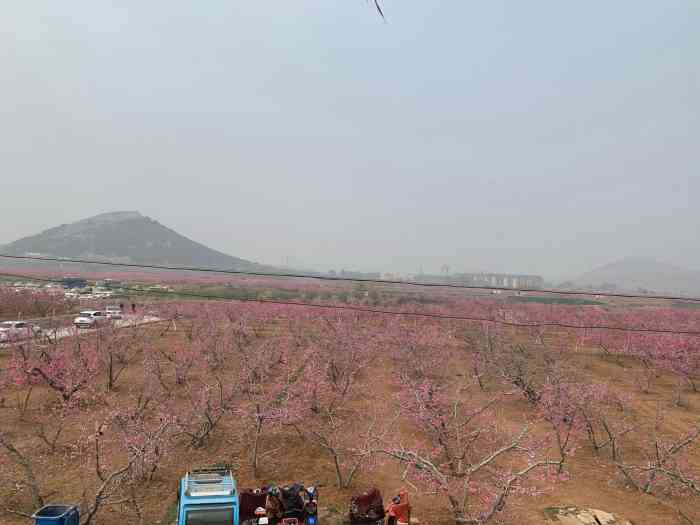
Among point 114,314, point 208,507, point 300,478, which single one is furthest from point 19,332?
point 208,507

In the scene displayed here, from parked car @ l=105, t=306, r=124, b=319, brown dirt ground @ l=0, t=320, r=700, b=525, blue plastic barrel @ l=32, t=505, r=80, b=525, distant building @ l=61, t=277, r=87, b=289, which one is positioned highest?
distant building @ l=61, t=277, r=87, b=289

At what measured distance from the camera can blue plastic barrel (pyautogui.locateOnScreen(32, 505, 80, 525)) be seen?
24.4ft

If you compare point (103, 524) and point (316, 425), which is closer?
point (103, 524)

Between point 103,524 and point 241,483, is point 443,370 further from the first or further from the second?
point 103,524

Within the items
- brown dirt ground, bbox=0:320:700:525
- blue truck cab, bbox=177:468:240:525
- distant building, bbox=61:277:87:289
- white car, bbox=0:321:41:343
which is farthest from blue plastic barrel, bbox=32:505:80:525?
distant building, bbox=61:277:87:289

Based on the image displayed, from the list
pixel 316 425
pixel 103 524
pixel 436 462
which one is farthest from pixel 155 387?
pixel 436 462

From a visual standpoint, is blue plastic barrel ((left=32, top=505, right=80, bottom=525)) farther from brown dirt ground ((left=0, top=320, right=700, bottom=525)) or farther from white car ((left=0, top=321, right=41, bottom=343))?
white car ((left=0, top=321, right=41, bottom=343))

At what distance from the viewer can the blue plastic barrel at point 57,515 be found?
7.44 meters

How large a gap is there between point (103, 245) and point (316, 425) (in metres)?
205

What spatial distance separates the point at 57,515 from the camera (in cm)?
775

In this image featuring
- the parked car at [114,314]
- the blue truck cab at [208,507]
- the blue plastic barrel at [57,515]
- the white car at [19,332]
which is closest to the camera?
the blue plastic barrel at [57,515]

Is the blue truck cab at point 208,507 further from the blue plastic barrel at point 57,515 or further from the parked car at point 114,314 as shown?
the parked car at point 114,314

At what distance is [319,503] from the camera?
10133 mm

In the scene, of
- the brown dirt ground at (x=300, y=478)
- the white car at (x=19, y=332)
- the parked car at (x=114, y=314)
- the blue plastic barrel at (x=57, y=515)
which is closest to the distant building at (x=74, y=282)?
the white car at (x=19, y=332)
